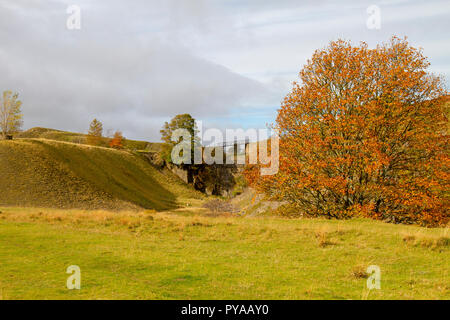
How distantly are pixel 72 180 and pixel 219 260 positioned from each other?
51.4 metres

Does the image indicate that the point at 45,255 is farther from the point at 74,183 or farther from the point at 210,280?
the point at 74,183

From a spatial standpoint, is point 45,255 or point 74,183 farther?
point 74,183

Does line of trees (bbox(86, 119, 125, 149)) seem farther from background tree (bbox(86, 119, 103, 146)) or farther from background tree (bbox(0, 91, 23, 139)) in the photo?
background tree (bbox(0, 91, 23, 139))

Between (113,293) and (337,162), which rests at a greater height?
(337,162)

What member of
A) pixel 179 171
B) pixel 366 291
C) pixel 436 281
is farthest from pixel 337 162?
pixel 179 171

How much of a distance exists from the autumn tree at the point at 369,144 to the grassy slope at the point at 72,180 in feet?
123

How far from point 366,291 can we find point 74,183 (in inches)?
2232

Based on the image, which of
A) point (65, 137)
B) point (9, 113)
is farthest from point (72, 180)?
point (65, 137)

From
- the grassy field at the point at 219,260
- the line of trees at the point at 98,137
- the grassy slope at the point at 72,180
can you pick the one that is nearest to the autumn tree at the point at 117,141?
the line of trees at the point at 98,137

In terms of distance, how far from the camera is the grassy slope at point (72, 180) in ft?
165

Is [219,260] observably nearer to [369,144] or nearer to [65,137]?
[369,144]

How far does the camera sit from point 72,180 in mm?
58125
